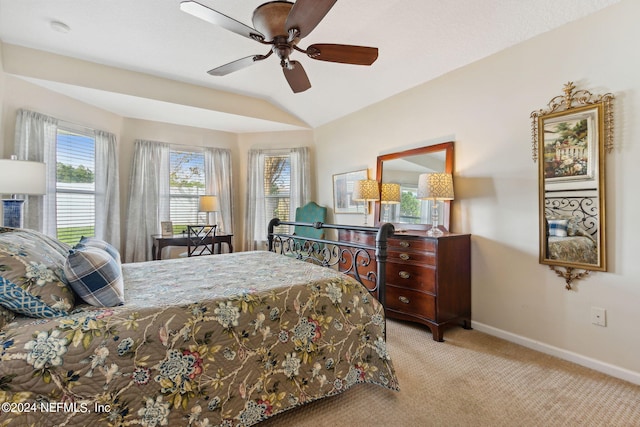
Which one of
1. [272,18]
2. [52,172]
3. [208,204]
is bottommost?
[208,204]

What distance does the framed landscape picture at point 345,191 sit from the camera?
4270mm

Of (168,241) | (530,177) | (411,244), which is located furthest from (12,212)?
(530,177)

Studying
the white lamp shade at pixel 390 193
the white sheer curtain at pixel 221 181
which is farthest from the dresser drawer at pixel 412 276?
the white sheer curtain at pixel 221 181

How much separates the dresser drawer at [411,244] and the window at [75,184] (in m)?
3.87

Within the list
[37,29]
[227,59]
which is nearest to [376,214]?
[227,59]

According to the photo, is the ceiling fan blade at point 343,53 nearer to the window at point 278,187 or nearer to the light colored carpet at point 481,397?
the light colored carpet at point 481,397

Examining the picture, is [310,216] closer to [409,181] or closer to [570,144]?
[409,181]

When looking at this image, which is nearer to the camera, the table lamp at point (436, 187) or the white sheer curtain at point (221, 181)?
the table lamp at point (436, 187)

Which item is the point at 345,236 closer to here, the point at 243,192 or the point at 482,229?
the point at 482,229

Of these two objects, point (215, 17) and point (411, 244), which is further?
point (411, 244)

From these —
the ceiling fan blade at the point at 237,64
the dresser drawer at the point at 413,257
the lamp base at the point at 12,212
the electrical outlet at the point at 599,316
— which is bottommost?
the electrical outlet at the point at 599,316

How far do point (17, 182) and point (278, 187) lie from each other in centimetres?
323

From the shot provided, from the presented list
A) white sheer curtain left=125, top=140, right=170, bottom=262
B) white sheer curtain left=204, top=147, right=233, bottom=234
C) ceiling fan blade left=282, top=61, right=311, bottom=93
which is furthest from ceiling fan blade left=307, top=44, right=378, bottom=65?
white sheer curtain left=125, top=140, right=170, bottom=262

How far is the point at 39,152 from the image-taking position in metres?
3.29
